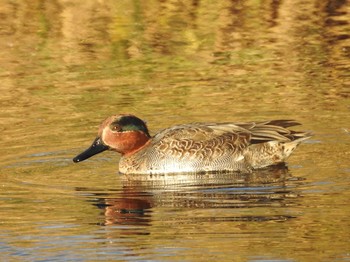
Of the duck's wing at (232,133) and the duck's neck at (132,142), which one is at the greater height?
the duck's wing at (232,133)

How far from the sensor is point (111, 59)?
18.4 m

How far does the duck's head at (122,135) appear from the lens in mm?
13445

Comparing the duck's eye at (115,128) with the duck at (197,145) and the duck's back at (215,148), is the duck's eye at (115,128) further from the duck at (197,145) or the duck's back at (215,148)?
the duck's back at (215,148)

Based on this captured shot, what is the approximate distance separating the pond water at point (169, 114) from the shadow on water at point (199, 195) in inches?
0.8

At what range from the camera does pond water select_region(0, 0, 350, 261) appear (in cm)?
1011

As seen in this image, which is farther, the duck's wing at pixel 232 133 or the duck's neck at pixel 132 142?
the duck's neck at pixel 132 142

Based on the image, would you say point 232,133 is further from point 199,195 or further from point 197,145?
point 199,195

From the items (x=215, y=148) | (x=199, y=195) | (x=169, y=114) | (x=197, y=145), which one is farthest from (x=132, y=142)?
(x=199, y=195)

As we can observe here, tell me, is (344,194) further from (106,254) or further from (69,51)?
(69,51)

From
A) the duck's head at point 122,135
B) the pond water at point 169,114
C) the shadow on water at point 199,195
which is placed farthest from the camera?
the duck's head at point 122,135

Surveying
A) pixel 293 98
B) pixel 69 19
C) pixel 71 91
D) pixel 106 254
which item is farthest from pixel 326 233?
pixel 69 19

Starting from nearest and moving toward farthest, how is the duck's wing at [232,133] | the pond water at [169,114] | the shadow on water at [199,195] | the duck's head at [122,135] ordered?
the pond water at [169,114] → the shadow on water at [199,195] → the duck's wing at [232,133] → the duck's head at [122,135]

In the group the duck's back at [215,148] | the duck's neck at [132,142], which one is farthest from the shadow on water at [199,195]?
the duck's neck at [132,142]

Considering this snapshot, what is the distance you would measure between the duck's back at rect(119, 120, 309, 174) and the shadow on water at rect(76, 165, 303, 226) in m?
0.15
